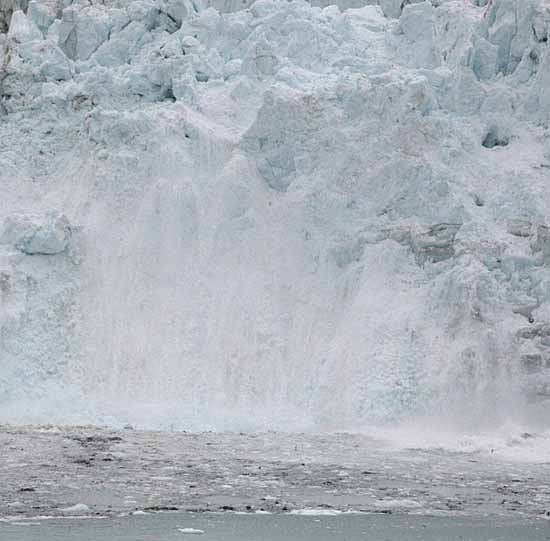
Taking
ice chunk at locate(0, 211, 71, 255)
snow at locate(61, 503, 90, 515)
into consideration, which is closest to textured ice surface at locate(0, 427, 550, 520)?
snow at locate(61, 503, 90, 515)

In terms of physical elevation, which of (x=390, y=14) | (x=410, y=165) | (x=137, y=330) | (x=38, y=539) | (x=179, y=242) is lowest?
(x=38, y=539)

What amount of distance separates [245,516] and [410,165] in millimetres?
10302

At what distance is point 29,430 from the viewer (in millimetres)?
16891

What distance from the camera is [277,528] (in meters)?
11.0

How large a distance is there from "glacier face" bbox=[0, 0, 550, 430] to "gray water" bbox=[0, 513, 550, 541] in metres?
6.64

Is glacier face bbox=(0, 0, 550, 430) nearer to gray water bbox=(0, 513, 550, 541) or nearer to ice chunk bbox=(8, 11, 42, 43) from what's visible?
ice chunk bbox=(8, 11, 42, 43)

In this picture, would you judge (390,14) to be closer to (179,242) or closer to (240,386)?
(179,242)

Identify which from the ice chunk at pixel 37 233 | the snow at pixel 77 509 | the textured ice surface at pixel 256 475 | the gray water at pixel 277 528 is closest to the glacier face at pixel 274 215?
the ice chunk at pixel 37 233

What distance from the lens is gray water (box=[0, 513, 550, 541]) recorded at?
34.2ft

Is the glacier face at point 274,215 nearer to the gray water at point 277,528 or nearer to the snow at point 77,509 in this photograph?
the snow at point 77,509

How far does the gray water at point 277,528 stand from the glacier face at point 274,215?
261 inches

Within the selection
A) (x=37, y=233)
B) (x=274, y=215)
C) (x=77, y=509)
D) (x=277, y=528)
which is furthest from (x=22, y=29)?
(x=277, y=528)

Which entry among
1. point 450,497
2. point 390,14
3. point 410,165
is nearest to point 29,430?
point 450,497

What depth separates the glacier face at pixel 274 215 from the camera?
18.9 meters
